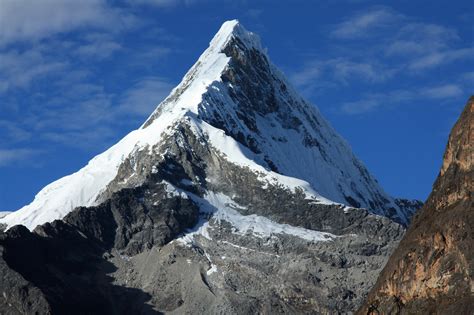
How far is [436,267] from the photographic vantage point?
127 meters

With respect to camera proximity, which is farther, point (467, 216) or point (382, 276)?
point (382, 276)

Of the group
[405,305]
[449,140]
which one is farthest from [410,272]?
[449,140]

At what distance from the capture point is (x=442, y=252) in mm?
127750

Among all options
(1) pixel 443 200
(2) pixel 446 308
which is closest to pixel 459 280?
(2) pixel 446 308

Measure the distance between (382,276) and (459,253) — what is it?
12.4 meters

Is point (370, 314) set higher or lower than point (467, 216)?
lower

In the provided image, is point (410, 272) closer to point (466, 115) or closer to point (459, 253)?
point (459, 253)

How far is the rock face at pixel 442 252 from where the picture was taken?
12362 centimetres

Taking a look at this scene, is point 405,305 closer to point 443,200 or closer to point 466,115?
point 443,200

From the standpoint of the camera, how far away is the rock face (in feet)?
406

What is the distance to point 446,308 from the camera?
122 meters

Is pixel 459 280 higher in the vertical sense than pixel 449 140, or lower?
lower

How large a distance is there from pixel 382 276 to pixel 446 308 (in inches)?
581

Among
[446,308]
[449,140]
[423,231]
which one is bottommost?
[446,308]
